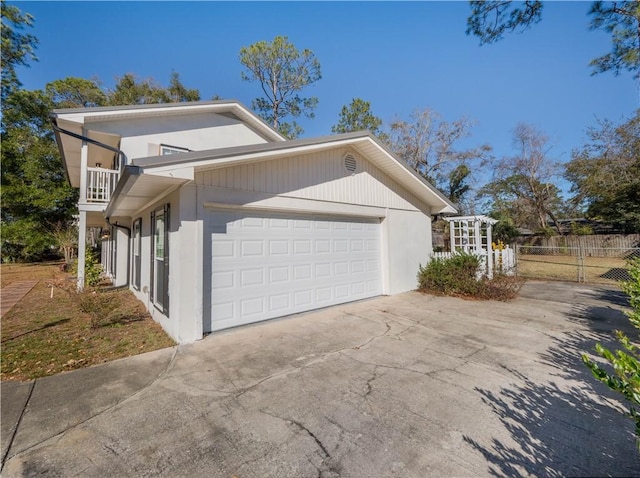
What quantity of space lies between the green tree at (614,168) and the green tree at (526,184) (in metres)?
3.23

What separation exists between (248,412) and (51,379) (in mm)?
2745

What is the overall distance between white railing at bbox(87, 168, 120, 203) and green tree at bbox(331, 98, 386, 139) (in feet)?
48.6

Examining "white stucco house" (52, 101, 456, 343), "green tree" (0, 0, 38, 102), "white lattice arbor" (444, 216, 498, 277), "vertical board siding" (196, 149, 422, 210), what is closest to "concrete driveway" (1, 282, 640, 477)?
"white stucco house" (52, 101, 456, 343)

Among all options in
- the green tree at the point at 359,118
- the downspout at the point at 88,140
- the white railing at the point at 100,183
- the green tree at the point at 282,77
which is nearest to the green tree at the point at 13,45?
the green tree at the point at 282,77

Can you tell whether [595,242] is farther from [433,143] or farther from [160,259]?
[160,259]

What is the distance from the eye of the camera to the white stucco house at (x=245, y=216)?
4746 mm

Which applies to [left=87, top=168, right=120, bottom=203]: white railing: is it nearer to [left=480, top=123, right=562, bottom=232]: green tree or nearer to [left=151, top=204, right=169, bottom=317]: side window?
[left=151, top=204, right=169, bottom=317]: side window

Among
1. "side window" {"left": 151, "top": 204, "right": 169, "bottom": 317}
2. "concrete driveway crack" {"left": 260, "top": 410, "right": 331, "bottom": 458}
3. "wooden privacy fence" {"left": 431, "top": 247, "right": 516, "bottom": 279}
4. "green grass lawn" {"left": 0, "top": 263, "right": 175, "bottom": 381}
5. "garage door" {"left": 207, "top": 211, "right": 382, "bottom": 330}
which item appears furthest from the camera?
"wooden privacy fence" {"left": 431, "top": 247, "right": 516, "bottom": 279}

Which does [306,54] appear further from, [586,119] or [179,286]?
[586,119]

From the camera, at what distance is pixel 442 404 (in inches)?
113

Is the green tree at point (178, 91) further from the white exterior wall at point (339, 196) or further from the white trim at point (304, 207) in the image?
the white trim at point (304, 207)

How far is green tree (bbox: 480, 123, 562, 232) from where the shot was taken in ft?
86.1

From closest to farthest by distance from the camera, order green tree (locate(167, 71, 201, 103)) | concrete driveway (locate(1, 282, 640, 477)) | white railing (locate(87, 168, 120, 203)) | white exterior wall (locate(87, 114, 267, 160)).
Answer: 1. concrete driveway (locate(1, 282, 640, 477))
2. white railing (locate(87, 168, 120, 203))
3. white exterior wall (locate(87, 114, 267, 160))
4. green tree (locate(167, 71, 201, 103))

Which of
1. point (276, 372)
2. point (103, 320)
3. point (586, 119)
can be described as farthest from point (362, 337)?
point (586, 119)
